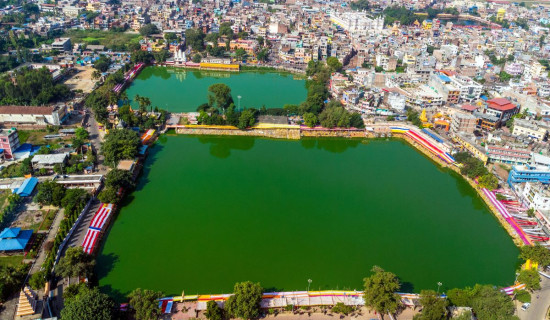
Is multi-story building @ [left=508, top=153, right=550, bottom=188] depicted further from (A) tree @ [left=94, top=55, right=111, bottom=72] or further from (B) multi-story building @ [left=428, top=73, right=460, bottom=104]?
(A) tree @ [left=94, top=55, right=111, bottom=72]

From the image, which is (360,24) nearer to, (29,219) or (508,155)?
(508,155)

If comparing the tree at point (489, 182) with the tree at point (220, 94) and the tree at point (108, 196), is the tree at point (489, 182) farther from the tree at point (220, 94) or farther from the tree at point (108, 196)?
the tree at point (108, 196)

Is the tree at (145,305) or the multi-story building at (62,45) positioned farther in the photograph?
the multi-story building at (62,45)

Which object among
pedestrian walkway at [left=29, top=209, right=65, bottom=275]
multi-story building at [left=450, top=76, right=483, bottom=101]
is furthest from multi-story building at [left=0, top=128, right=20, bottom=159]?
multi-story building at [left=450, top=76, right=483, bottom=101]

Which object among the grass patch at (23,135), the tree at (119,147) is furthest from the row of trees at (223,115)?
the grass patch at (23,135)

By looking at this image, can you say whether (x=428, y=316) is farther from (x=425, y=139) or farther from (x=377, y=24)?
(x=377, y=24)

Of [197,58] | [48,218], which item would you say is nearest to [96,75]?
[197,58]

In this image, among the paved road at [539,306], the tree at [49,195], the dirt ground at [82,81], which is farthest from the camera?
the dirt ground at [82,81]
